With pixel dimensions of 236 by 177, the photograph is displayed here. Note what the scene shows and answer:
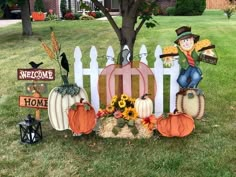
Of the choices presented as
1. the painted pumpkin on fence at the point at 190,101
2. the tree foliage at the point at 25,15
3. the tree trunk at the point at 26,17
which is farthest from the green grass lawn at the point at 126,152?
the tree trunk at the point at 26,17

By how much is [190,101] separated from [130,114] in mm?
770

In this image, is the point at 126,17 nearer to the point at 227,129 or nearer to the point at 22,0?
the point at 227,129

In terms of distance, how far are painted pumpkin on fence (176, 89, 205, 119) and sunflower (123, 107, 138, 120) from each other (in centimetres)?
63

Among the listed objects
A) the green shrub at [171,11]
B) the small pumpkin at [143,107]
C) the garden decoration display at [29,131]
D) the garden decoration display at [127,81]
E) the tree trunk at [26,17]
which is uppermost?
the green shrub at [171,11]

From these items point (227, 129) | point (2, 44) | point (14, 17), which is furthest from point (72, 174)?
point (14, 17)

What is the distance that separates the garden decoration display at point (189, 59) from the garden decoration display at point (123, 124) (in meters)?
0.58

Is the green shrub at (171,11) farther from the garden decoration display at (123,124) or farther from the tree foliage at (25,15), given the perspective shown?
the garden decoration display at (123,124)

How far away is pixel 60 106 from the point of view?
15.3 feet

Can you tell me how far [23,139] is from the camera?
4477mm

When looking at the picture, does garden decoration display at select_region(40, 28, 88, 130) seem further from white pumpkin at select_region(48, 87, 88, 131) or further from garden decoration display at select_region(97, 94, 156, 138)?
garden decoration display at select_region(97, 94, 156, 138)

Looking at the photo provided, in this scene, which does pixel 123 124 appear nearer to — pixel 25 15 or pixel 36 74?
pixel 36 74

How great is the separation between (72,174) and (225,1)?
33564mm

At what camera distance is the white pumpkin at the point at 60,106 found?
4.63 m

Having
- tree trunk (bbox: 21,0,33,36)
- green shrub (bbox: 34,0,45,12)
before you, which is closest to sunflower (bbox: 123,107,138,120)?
tree trunk (bbox: 21,0,33,36)
